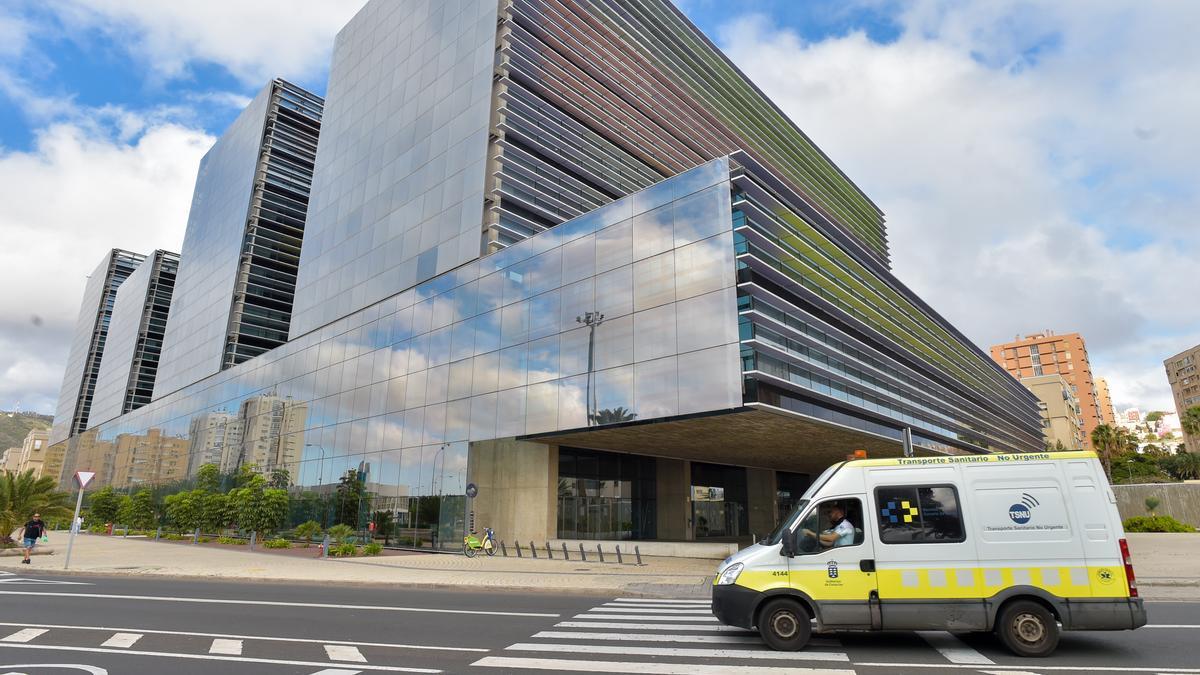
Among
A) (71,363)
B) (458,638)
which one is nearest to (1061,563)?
(458,638)

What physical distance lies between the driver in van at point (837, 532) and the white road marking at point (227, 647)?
25.2ft

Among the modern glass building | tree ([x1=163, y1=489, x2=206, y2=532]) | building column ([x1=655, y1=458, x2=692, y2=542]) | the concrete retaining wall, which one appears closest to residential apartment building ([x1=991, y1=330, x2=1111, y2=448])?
the modern glass building

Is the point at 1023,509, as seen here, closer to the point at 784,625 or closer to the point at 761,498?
the point at 784,625

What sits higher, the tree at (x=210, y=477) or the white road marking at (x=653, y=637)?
the tree at (x=210, y=477)

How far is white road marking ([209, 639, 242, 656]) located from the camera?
8.26 m

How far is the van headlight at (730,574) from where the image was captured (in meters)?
8.67

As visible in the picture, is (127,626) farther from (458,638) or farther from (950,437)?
(950,437)

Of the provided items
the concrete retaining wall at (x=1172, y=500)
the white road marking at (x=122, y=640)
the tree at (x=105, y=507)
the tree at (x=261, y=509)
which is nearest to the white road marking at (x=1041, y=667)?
the white road marking at (x=122, y=640)

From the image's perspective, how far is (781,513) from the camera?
169 ft

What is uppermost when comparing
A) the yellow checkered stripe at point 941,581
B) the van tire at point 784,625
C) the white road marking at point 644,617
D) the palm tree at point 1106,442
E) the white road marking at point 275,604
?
the palm tree at point 1106,442

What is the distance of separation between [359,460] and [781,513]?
32.6m

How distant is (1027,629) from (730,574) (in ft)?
12.1

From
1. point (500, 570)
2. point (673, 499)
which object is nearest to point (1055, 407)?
point (673, 499)

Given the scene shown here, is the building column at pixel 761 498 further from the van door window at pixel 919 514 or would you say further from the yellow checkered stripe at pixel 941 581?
the yellow checkered stripe at pixel 941 581
